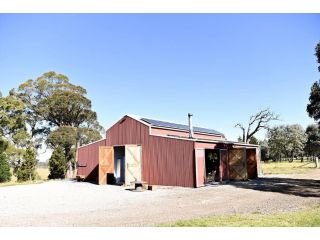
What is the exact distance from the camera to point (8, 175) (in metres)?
32.0

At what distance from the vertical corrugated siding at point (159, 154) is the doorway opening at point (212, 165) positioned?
3244 millimetres

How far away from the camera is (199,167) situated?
69.5 feet

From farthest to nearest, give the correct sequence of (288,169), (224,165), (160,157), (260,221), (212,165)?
(288,169)
(212,165)
(224,165)
(160,157)
(260,221)

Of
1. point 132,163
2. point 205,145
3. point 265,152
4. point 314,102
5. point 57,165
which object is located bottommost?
point 57,165

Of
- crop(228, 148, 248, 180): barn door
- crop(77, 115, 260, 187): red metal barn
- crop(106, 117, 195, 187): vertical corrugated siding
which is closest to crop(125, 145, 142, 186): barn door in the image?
crop(77, 115, 260, 187): red metal barn

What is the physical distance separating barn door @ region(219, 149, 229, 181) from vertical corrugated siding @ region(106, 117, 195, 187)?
4160mm

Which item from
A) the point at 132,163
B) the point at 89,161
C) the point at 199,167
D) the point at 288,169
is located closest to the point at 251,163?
the point at 199,167

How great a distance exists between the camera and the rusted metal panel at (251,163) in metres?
27.9

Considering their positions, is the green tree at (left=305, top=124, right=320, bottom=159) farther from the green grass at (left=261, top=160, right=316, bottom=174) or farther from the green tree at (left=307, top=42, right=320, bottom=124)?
the green tree at (left=307, top=42, right=320, bottom=124)

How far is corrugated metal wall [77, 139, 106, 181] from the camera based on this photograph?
27.7 metres

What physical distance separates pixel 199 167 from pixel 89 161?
11387 mm

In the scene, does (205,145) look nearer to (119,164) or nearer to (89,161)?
(119,164)
